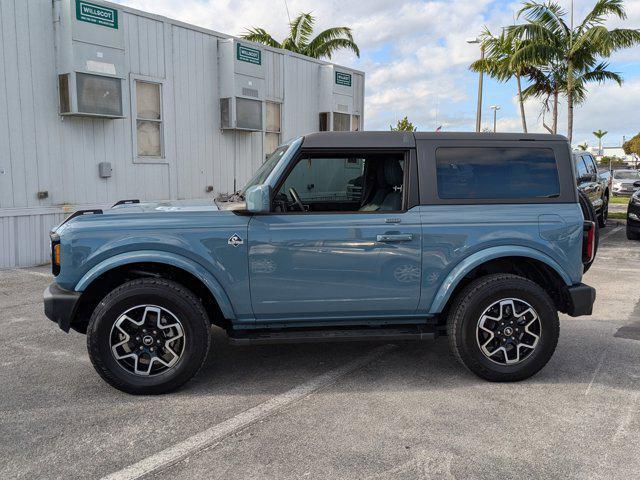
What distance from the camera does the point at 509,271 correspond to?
14.7ft

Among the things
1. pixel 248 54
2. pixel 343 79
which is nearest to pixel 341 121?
pixel 343 79

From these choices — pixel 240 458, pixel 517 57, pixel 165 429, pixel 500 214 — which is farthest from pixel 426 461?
pixel 517 57

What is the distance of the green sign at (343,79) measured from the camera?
15.0 m

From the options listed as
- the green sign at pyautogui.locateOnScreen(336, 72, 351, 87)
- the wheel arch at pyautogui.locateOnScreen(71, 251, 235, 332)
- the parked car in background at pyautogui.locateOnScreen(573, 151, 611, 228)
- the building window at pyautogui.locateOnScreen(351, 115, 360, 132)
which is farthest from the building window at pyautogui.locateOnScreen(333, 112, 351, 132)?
the wheel arch at pyautogui.locateOnScreen(71, 251, 235, 332)

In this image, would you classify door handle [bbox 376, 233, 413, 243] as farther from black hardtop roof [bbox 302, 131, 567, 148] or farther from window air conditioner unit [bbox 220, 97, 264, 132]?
window air conditioner unit [bbox 220, 97, 264, 132]

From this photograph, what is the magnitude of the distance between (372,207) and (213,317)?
5.03ft

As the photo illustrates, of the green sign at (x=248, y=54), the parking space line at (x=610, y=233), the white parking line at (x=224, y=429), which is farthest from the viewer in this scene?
the parking space line at (x=610, y=233)

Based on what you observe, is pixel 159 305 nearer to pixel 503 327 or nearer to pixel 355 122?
pixel 503 327

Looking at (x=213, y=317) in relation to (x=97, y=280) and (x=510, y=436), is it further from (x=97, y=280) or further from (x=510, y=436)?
(x=510, y=436)

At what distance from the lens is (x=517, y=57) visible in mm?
18609

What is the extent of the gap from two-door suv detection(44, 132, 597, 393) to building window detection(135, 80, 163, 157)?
6.77 meters

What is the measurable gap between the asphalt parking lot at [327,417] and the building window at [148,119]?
6240mm

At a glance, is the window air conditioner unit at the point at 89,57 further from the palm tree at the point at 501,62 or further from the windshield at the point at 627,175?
the windshield at the point at 627,175

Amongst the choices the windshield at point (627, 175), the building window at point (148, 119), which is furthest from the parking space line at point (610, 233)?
the windshield at point (627, 175)
